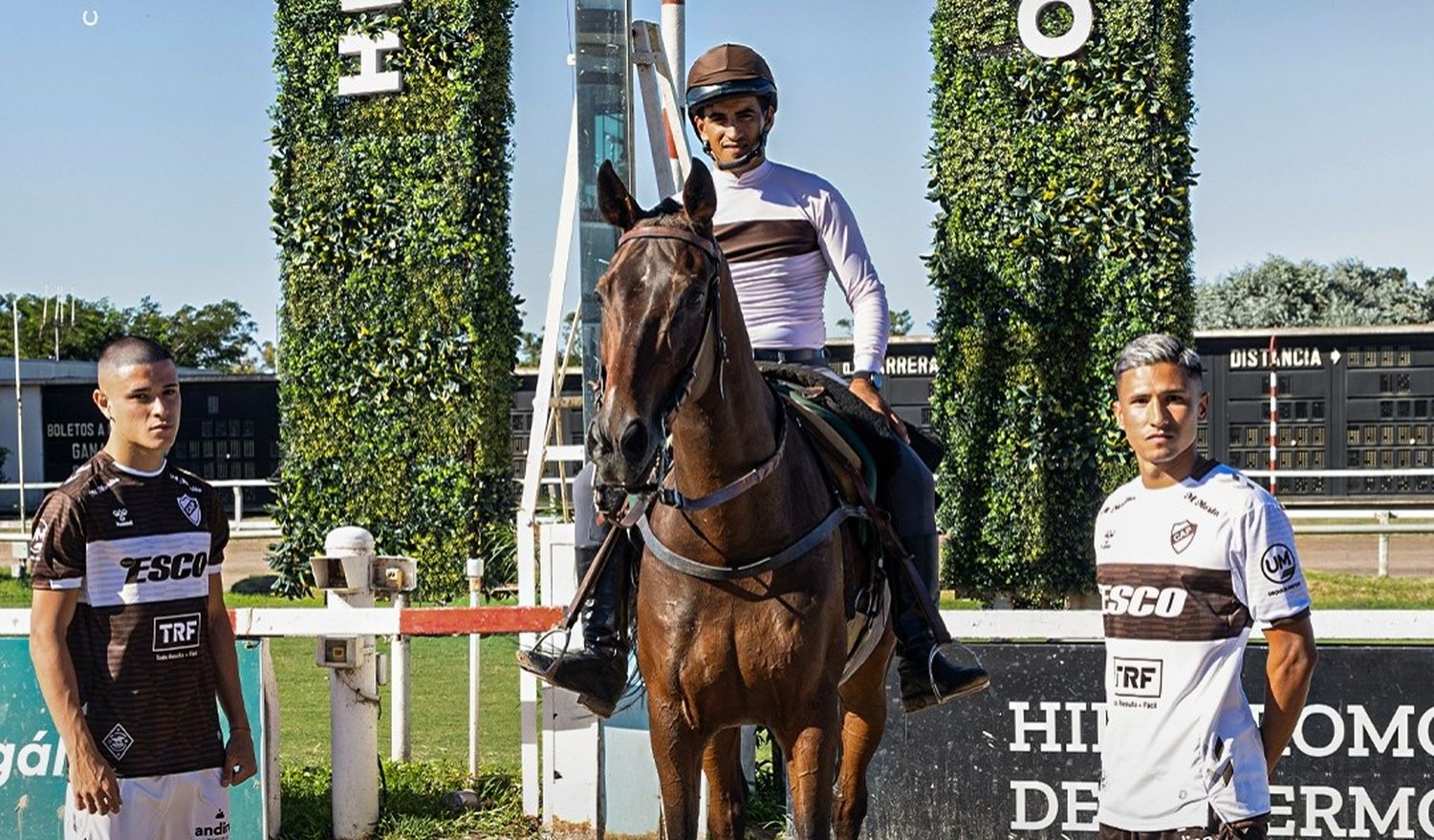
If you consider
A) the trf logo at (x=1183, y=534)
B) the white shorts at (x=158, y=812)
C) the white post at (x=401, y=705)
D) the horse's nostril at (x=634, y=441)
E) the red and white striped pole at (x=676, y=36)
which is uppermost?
the red and white striped pole at (x=676, y=36)

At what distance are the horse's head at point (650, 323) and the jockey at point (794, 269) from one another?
3.02 ft

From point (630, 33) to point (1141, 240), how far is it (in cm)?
391

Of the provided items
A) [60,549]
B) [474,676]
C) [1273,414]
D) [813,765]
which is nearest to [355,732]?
[474,676]

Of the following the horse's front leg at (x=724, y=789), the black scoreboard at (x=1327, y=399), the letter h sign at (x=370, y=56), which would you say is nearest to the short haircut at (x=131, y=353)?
the horse's front leg at (x=724, y=789)

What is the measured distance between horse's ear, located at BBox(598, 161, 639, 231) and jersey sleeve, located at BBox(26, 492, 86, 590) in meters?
1.60

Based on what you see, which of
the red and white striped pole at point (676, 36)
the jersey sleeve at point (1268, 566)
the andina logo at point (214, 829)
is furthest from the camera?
the red and white striped pole at point (676, 36)

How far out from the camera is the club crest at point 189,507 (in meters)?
4.32

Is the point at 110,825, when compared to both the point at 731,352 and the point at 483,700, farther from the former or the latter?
the point at 483,700

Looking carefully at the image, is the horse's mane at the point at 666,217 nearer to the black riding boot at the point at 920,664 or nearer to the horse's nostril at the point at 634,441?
the horse's nostril at the point at 634,441

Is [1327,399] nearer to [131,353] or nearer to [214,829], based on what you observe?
[214,829]

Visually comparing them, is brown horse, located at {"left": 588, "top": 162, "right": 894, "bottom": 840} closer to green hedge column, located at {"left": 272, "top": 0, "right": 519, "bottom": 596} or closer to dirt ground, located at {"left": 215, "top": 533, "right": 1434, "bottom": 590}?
green hedge column, located at {"left": 272, "top": 0, "right": 519, "bottom": 596}

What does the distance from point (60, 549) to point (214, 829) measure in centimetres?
88

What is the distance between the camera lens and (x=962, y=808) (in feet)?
21.8

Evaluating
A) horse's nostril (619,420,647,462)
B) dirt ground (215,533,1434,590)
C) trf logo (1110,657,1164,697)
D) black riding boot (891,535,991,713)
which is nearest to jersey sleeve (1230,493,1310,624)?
trf logo (1110,657,1164,697)
